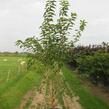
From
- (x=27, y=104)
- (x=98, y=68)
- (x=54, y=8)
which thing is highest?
(x=54, y=8)

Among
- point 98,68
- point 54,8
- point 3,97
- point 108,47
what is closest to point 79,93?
point 98,68

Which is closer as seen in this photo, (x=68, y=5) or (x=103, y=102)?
(x=68, y=5)

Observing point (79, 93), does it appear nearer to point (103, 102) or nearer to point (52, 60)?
point (103, 102)

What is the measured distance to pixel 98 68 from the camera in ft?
113

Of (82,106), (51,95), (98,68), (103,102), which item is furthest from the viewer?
(98,68)

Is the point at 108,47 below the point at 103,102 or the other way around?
the other way around

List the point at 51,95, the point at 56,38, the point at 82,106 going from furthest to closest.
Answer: the point at 82,106, the point at 51,95, the point at 56,38

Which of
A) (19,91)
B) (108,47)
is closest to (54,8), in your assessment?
(19,91)

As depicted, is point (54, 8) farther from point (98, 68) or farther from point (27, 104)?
point (98, 68)

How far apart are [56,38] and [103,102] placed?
1125cm

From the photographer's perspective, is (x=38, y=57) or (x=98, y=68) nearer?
(x=38, y=57)

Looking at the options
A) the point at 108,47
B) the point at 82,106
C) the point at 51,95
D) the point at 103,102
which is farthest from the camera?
the point at 108,47

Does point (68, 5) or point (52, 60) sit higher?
point (68, 5)

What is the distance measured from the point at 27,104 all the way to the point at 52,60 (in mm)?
8587
